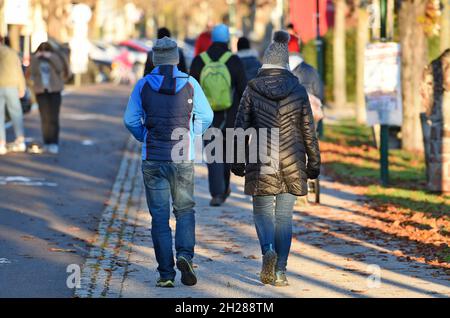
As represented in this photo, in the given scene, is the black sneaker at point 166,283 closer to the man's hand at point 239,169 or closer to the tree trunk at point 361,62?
the man's hand at point 239,169

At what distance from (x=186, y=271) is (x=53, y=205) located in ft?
17.8

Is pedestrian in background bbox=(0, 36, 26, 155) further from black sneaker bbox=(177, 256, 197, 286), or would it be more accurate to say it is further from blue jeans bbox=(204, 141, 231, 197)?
black sneaker bbox=(177, 256, 197, 286)

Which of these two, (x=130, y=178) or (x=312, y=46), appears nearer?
(x=130, y=178)

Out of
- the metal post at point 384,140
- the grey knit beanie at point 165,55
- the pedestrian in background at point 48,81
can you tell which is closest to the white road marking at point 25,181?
the pedestrian in background at point 48,81

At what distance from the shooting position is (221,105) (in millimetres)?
14164

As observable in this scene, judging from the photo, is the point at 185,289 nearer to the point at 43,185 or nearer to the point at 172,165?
the point at 172,165

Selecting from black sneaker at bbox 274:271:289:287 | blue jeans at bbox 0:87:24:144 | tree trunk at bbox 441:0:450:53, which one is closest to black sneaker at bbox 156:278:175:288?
black sneaker at bbox 274:271:289:287

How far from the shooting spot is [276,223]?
9875 millimetres

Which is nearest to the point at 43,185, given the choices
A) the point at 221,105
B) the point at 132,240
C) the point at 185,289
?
the point at 221,105

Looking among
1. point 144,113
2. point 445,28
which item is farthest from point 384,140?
point 445,28

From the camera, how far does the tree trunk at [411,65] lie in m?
22.3

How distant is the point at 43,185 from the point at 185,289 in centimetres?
750

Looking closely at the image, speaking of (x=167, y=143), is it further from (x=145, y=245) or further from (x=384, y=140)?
(x=384, y=140)

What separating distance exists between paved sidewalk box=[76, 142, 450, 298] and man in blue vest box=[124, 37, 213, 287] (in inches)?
10.2
